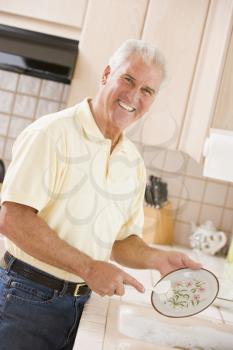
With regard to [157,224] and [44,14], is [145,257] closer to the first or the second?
[157,224]

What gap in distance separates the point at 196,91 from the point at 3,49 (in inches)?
28.0

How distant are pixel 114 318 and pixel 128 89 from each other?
1.86 feet

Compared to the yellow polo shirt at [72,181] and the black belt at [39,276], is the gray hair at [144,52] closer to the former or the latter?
the yellow polo shirt at [72,181]

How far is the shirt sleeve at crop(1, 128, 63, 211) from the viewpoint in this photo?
0.97 meters

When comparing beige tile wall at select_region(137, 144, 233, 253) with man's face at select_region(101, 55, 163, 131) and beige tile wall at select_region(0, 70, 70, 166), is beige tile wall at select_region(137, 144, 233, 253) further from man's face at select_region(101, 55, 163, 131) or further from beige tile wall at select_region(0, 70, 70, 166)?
man's face at select_region(101, 55, 163, 131)

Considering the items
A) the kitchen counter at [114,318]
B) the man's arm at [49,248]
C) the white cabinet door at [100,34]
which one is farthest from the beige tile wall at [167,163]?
the man's arm at [49,248]

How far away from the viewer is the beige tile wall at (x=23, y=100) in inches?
81.2

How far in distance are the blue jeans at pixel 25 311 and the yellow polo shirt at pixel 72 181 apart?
5 centimetres

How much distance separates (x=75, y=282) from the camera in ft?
3.59

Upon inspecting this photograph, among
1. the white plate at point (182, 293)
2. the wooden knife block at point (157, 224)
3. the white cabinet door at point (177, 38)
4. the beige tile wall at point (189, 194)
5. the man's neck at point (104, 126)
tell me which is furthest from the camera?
the beige tile wall at point (189, 194)

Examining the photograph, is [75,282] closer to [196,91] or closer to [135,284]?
[135,284]

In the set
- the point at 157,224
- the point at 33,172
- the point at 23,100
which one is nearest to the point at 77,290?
the point at 33,172

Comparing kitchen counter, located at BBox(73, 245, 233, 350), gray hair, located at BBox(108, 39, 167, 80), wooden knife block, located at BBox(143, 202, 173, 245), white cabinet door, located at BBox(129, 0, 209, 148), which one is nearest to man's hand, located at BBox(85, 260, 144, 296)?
kitchen counter, located at BBox(73, 245, 233, 350)

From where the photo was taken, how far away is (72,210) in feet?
3.51
